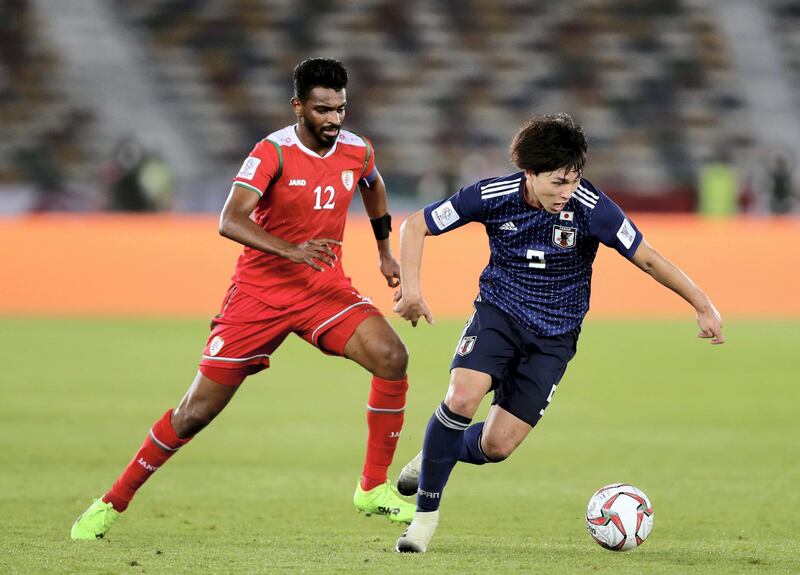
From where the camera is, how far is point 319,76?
19.4ft

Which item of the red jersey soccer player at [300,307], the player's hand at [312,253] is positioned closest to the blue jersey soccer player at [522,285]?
the player's hand at [312,253]

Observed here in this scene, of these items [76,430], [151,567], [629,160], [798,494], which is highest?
[151,567]

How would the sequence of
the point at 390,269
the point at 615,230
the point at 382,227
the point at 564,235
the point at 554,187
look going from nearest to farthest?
1. the point at 554,187
2. the point at 615,230
3. the point at 564,235
4. the point at 390,269
5. the point at 382,227

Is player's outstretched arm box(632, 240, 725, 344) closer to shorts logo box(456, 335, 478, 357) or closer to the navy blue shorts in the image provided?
the navy blue shorts

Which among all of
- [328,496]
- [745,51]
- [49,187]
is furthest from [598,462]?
[745,51]

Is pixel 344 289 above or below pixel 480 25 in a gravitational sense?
above

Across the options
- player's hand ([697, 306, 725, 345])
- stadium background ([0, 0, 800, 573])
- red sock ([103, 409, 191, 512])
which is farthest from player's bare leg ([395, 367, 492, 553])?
red sock ([103, 409, 191, 512])

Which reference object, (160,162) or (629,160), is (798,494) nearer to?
(160,162)

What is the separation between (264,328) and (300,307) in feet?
0.62

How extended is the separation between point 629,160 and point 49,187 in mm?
9824

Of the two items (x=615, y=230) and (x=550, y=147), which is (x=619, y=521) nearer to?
(x=615, y=230)

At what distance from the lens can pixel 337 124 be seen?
603 cm

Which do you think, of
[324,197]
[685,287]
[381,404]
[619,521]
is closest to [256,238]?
[324,197]

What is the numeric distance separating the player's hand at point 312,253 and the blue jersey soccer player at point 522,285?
0.33 meters
